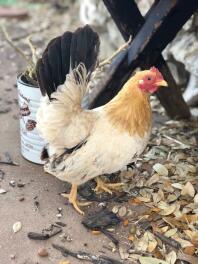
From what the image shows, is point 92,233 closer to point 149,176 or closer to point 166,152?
point 149,176

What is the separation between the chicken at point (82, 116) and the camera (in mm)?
2117

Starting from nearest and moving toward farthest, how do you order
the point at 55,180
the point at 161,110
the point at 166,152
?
the point at 55,180
the point at 166,152
the point at 161,110

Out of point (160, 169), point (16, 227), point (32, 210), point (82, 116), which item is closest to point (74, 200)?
point (32, 210)

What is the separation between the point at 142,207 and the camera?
2361 millimetres

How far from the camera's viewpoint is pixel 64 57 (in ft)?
7.18

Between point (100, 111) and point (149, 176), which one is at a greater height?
point (100, 111)

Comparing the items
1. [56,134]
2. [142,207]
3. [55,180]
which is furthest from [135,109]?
[55,180]

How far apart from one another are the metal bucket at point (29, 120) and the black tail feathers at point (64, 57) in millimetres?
315

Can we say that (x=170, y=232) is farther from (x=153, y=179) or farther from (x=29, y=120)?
(x=29, y=120)

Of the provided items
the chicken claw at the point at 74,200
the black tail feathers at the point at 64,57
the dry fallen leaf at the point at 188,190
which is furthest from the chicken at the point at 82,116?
the dry fallen leaf at the point at 188,190

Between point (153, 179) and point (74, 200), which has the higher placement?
point (74, 200)

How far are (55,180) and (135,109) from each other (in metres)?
0.69

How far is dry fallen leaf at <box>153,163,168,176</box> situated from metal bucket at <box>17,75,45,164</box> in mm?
641

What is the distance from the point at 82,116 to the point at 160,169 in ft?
2.27
